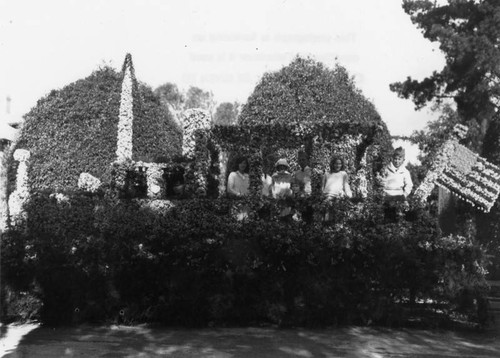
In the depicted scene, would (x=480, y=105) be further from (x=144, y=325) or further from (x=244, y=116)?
(x=144, y=325)

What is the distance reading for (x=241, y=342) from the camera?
7.65 m

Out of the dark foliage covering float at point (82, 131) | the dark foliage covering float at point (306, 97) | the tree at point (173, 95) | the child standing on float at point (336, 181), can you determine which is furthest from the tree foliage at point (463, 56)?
the tree at point (173, 95)

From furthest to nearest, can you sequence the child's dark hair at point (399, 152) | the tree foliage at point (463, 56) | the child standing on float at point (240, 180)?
the tree foliage at point (463, 56) < the child's dark hair at point (399, 152) < the child standing on float at point (240, 180)

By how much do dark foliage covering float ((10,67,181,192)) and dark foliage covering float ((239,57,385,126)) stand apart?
489 centimetres

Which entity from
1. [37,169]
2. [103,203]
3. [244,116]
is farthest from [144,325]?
[37,169]

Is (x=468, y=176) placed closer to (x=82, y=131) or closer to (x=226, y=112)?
(x=82, y=131)

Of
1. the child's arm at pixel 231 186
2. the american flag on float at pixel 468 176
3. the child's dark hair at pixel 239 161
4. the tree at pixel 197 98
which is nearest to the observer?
the child's arm at pixel 231 186

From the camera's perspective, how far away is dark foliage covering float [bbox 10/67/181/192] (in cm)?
2820

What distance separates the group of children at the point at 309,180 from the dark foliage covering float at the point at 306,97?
570 inches

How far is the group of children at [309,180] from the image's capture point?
10.3 meters

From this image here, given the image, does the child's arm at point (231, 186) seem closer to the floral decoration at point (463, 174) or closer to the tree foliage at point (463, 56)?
the floral decoration at point (463, 174)

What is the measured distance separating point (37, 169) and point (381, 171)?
21325mm

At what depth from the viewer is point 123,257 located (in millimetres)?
8586

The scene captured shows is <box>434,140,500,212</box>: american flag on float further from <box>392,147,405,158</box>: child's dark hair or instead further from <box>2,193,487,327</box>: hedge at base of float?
<box>2,193,487,327</box>: hedge at base of float
